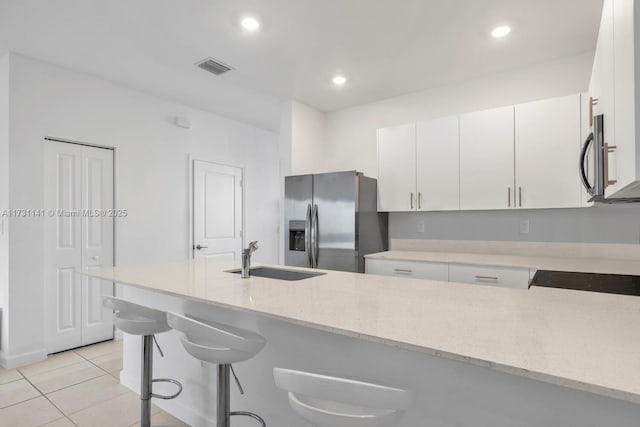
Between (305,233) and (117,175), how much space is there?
206 cm

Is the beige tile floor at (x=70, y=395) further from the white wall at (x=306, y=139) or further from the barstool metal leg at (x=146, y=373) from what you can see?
the white wall at (x=306, y=139)

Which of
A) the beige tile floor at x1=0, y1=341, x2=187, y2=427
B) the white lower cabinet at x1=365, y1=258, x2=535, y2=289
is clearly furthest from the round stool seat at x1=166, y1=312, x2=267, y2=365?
the white lower cabinet at x1=365, y1=258, x2=535, y2=289

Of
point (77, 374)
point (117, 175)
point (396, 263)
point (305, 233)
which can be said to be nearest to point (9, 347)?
point (77, 374)

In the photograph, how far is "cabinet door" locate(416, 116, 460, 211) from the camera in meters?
3.27

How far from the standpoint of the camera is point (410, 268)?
10.2ft

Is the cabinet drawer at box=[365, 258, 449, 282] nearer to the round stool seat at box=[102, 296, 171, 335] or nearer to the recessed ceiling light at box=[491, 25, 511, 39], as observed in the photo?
the recessed ceiling light at box=[491, 25, 511, 39]

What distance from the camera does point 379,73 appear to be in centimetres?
333

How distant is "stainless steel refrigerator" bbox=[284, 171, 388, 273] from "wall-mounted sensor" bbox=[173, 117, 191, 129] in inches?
60.1

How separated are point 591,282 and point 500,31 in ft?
6.06

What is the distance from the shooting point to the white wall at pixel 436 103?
9.93 ft

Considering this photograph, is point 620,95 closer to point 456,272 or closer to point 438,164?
point 456,272

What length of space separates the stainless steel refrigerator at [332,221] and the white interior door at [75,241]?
1.89 metres

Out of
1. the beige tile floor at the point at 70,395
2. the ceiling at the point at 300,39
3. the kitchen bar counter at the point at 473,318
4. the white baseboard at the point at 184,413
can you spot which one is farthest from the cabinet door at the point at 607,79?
the beige tile floor at the point at 70,395

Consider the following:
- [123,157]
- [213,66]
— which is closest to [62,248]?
[123,157]
